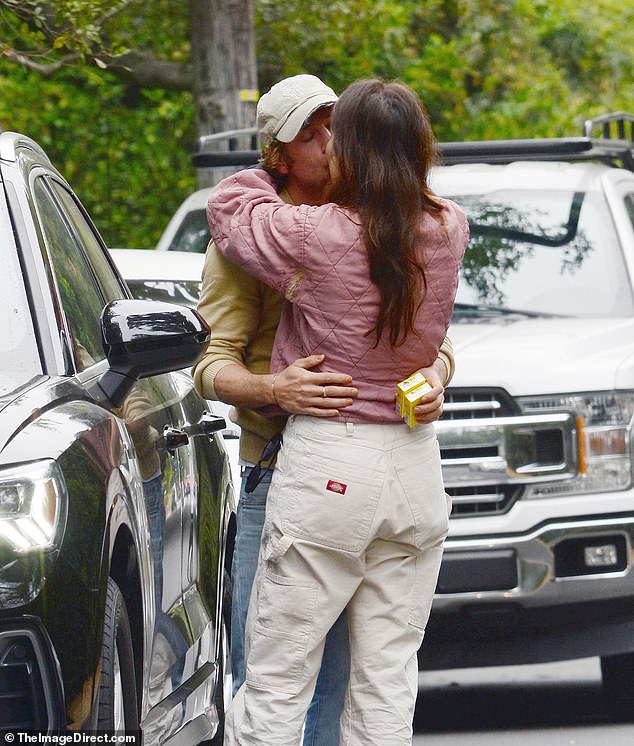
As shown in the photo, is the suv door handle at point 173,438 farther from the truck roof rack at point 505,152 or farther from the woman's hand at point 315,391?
the truck roof rack at point 505,152

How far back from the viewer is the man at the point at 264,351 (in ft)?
13.0

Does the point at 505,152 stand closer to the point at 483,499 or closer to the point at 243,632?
the point at 483,499

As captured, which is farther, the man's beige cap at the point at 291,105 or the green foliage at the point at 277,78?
the green foliage at the point at 277,78

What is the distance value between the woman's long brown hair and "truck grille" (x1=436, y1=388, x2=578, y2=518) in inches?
102

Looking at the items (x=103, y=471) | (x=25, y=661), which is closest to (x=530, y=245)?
(x=103, y=471)

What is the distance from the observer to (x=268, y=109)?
3.98m

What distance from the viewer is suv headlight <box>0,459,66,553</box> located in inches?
113

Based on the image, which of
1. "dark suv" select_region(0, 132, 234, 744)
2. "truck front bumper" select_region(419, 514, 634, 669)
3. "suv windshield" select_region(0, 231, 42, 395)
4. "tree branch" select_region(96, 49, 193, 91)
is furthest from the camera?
"tree branch" select_region(96, 49, 193, 91)

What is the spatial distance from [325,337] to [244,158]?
3.84m

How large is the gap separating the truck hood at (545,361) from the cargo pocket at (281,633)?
255 cm

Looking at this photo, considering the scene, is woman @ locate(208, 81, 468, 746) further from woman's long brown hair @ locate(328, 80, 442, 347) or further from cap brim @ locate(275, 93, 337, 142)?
cap brim @ locate(275, 93, 337, 142)

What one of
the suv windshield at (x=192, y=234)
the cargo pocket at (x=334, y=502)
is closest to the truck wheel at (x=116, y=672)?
the cargo pocket at (x=334, y=502)

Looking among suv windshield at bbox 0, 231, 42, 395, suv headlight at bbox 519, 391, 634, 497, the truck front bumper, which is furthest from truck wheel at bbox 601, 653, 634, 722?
suv windshield at bbox 0, 231, 42, 395

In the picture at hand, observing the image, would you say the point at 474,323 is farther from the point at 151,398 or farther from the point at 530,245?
the point at 151,398
